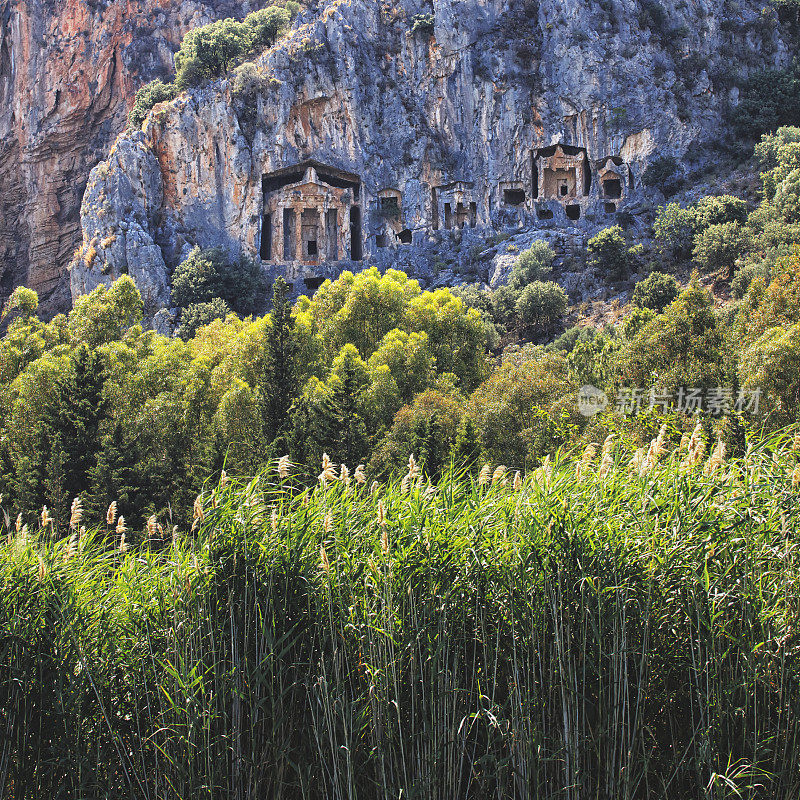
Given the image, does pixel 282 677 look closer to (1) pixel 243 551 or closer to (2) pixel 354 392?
(1) pixel 243 551

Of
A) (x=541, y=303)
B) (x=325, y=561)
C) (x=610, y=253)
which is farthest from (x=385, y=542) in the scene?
(x=610, y=253)

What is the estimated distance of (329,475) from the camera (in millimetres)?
6953

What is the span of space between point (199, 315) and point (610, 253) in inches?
900

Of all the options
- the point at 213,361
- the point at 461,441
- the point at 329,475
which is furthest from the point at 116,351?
the point at 329,475

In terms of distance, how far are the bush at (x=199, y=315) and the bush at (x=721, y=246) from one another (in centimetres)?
2478

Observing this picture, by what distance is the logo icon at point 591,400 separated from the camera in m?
18.2

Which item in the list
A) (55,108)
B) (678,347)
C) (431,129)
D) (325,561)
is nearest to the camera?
(325,561)

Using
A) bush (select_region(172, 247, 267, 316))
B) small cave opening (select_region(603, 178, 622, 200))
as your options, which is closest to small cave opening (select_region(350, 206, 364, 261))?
bush (select_region(172, 247, 267, 316))

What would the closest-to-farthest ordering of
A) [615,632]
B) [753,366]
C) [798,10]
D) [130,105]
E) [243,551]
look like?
[615,632] → [243,551] → [753,366] → [798,10] → [130,105]

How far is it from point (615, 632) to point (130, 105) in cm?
6492

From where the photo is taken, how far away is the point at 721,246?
3947 centimetres

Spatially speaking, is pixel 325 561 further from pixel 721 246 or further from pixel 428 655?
pixel 721 246

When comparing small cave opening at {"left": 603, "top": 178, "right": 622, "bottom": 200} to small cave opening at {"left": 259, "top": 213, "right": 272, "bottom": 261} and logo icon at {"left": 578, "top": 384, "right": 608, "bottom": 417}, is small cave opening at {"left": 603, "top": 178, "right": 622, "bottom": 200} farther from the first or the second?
logo icon at {"left": 578, "top": 384, "right": 608, "bottom": 417}

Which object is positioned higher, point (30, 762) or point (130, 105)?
point (130, 105)
